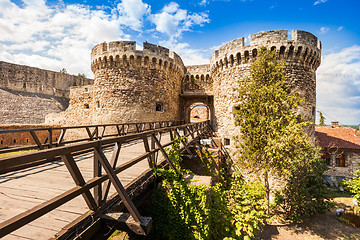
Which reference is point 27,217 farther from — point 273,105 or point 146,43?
point 146,43

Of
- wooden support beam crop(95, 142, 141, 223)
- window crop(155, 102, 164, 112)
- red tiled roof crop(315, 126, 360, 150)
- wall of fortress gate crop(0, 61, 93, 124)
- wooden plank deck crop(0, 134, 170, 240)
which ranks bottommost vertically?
red tiled roof crop(315, 126, 360, 150)

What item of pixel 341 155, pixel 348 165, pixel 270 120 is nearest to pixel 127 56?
pixel 270 120

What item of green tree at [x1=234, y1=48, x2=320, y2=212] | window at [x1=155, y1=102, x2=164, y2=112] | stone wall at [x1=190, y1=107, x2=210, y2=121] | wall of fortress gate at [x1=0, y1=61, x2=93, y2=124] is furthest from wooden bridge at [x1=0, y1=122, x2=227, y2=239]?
stone wall at [x1=190, y1=107, x2=210, y2=121]

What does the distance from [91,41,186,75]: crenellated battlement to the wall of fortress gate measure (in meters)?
10.6

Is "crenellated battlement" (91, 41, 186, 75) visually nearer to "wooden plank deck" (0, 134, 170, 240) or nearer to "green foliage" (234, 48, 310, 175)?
"green foliage" (234, 48, 310, 175)

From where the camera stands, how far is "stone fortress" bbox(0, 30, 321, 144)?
9688mm

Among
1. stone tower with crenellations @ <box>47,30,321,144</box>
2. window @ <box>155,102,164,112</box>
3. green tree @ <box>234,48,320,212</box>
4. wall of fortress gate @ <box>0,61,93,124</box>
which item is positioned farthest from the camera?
wall of fortress gate @ <box>0,61,93,124</box>

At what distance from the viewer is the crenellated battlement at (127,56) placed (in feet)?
33.5

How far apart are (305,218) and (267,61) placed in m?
8.10

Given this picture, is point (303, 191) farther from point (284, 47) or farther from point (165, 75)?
point (165, 75)

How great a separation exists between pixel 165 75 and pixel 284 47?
760 centimetres

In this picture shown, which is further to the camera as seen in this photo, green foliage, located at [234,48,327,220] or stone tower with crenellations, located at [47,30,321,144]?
stone tower with crenellations, located at [47,30,321,144]

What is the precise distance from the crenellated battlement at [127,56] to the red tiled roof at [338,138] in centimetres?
1474

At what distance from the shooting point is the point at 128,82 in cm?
1034
